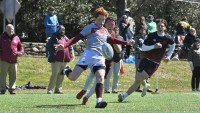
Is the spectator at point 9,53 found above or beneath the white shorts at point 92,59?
beneath

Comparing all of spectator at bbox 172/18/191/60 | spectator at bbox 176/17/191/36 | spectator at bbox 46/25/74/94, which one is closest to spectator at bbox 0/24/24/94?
spectator at bbox 46/25/74/94

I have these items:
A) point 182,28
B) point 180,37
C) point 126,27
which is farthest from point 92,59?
point 182,28

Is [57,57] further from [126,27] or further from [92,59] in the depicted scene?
[92,59]

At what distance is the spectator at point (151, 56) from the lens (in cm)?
1577

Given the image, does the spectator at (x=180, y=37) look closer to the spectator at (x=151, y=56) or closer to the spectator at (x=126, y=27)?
the spectator at (x=126, y=27)

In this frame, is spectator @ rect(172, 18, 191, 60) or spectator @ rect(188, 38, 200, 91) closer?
spectator @ rect(188, 38, 200, 91)

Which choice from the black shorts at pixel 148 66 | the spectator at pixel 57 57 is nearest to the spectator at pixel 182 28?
the spectator at pixel 57 57

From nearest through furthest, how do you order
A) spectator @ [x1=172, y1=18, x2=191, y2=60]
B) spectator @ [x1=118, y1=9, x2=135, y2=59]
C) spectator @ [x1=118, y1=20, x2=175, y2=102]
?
spectator @ [x1=118, y1=20, x2=175, y2=102] → spectator @ [x1=118, y1=9, x2=135, y2=59] → spectator @ [x1=172, y1=18, x2=191, y2=60]

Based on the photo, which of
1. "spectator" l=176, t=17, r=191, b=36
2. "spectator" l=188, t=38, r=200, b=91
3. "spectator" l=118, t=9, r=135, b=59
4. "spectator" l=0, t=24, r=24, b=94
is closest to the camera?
"spectator" l=0, t=24, r=24, b=94

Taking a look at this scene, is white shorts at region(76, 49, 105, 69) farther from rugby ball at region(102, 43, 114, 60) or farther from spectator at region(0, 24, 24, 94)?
spectator at region(0, 24, 24, 94)

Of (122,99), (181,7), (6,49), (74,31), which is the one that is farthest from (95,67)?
(181,7)

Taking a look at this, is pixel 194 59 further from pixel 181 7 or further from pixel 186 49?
pixel 181 7

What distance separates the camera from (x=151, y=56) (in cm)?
1598

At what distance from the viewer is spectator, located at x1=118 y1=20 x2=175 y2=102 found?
51.7ft
